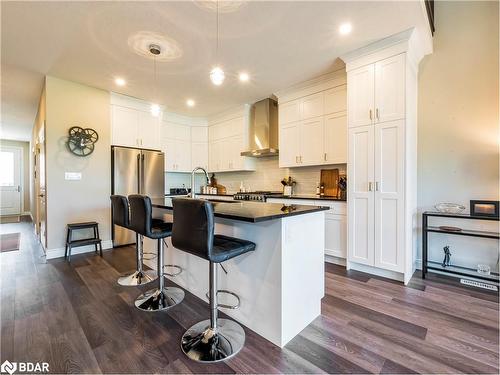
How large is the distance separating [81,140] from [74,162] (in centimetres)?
38

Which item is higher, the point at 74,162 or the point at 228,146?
the point at 228,146

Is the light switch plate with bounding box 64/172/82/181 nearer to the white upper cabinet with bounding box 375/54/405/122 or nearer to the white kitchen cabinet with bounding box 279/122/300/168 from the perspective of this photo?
the white kitchen cabinet with bounding box 279/122/300/168

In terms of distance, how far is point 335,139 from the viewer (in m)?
3.45

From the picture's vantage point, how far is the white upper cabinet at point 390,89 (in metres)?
2.57

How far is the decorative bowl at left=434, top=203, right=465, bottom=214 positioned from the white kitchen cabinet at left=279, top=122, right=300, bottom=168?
6.48 feet

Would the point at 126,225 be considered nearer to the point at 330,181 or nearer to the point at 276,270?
the point at 276,270

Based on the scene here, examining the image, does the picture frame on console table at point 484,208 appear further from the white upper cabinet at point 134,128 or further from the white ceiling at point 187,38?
the white upper cabinet at point 134,128

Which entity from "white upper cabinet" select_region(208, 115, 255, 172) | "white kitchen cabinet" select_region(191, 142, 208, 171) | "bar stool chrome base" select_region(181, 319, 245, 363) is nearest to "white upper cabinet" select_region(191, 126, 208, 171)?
"white kitchen cabinet" select_region(191, 142, 208, 171)

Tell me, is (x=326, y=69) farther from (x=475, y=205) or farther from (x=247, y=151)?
(x=475, y=205)

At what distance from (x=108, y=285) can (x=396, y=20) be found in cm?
416

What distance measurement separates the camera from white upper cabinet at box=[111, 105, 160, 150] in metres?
4.19

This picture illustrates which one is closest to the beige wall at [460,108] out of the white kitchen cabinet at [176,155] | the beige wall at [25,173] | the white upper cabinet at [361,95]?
the white upper cabinet at [361,95]

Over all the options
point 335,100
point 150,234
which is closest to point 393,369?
point 150,234

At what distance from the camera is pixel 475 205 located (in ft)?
8.24
